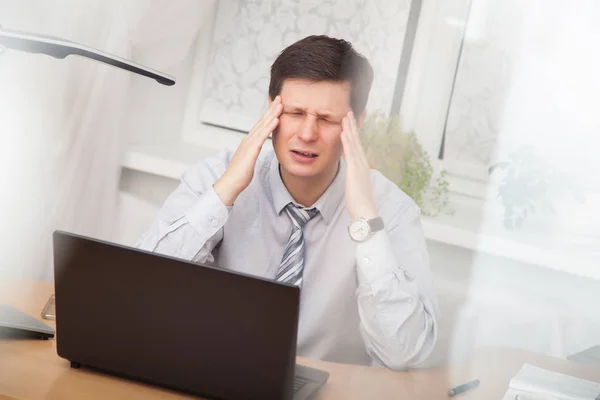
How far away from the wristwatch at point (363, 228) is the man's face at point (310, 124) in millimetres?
236

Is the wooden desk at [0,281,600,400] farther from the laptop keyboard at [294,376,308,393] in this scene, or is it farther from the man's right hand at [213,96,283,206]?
the man's right hand at [213,96,283,206]

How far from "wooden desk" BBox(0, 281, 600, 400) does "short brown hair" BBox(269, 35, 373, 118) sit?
0.59 meters

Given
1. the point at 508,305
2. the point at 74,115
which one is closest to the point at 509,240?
the point at 508,305

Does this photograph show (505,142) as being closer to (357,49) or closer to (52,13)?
(357,49)

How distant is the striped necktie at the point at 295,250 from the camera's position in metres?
1.58

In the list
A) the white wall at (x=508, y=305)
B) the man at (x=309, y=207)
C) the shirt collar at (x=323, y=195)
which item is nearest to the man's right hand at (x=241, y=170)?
the man at (x=309, y=207)

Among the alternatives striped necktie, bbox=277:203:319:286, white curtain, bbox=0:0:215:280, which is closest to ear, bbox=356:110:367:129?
striped necktie, bbox=277:203:319:286

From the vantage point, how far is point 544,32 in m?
1.55

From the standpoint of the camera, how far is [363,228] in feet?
4.66

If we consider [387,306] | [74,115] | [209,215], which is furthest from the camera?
[74,115]

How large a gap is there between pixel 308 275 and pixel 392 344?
0.98 ft

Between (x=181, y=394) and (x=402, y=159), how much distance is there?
855mm

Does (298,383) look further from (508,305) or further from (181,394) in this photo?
(508,305)

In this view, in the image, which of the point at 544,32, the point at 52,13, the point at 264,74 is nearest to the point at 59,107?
the point at 52,13
